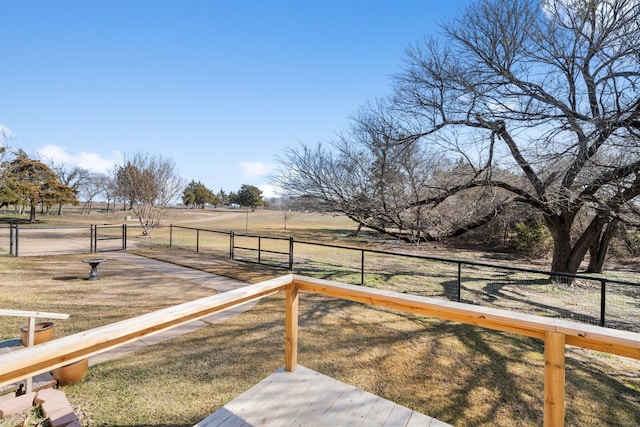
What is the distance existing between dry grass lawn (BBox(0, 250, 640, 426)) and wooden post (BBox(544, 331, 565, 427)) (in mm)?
1248

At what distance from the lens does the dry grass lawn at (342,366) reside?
2.60m

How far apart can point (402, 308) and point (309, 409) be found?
0.92 metres

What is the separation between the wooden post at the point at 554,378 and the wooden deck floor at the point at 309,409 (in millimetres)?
668

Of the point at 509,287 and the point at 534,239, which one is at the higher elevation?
the point at 534,239

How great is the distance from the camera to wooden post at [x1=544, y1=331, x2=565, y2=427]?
4.64 feet

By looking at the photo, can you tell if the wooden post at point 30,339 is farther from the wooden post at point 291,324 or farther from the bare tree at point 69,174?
the bare tree at point 69,174

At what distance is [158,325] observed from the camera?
1.38m

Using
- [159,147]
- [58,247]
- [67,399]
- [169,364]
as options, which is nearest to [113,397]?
[67,399]

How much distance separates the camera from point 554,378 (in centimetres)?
145

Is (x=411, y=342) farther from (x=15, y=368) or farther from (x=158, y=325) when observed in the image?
(x=15, y=368)

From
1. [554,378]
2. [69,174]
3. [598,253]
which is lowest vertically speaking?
[598,253]

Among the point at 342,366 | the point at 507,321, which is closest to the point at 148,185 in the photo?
the point at 342,366

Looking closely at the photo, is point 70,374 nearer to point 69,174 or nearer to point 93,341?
point 93,341

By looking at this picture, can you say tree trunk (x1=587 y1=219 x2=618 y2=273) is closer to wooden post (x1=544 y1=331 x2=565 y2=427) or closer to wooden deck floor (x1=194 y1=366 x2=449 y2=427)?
wooden post (x1=544 y1=331 x2=565 y2=427)
